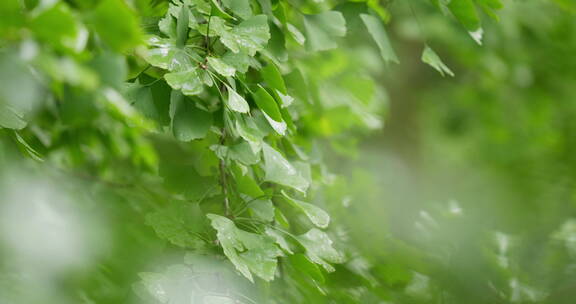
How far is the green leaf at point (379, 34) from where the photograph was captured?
3.78 ft

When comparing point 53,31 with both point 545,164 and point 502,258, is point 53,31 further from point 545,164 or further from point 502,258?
point 545,164

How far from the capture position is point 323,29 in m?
1.15

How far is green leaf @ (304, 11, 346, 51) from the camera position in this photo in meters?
1.14

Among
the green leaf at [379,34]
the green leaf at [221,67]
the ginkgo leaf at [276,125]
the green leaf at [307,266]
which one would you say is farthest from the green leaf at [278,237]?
→ the green leaf at [379,34]

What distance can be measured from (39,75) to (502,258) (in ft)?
3.56

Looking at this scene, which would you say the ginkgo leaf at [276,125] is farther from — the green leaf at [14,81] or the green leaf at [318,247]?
the green leaf at [14,81]

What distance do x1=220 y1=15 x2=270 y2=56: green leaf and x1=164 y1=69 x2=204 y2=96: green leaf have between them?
7 centimetres

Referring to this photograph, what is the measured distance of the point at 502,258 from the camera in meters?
1.45

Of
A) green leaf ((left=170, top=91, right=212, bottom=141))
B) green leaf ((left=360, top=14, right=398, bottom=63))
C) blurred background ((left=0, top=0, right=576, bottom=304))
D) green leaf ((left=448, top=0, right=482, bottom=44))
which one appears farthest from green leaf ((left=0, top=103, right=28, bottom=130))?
green leaf ((left=448, top=0, right=482, bottom=44))

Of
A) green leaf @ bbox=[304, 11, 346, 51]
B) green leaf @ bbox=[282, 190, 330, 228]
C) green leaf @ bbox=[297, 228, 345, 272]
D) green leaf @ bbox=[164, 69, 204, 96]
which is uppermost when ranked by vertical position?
green leaf @ bbox=[164, 69, 204, 96]

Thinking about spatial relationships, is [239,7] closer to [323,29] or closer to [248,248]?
[323,29]

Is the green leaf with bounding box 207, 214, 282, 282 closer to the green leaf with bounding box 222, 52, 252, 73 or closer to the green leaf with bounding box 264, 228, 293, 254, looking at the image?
the green leaf with bounding box 264, 228, 293, 254

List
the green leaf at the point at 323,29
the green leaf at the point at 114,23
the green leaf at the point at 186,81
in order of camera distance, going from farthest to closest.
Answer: the green leaf at the point at 323,29
the green leaf at the point at 186,81
the green leaf at the point at 114,23

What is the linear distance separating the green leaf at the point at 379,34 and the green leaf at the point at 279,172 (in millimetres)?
314
